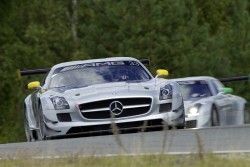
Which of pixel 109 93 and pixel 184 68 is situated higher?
pixel 109 93

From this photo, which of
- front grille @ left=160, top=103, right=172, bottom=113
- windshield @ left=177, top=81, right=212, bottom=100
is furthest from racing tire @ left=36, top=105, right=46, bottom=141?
windshield @ left=177, top=81, right=212, bottom=100

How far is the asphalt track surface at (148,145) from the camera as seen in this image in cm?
1073

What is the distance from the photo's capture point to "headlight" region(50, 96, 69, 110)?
48.3ft

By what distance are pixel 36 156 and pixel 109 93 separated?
3.97 metres

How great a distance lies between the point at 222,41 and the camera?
46625 millimetres

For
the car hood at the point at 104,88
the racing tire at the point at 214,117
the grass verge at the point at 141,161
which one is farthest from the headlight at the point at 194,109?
the grass verge at the point at 141,161

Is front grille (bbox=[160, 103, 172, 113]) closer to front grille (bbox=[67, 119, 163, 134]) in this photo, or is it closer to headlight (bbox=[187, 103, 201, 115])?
front grille (bbox=[67, 119, 163, 134])

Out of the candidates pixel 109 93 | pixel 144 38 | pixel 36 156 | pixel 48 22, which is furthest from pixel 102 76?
pixel 48 22

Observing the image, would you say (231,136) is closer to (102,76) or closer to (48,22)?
(102,76)

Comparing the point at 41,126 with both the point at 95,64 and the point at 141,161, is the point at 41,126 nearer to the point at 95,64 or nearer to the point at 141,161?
the point at 95,64

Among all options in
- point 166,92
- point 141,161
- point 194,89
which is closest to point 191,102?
point 194,89

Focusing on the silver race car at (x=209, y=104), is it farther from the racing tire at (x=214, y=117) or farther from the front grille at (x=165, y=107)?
the front grille at (x=165, y=107)

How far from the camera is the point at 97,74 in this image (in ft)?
53.5

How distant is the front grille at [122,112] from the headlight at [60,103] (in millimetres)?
222
